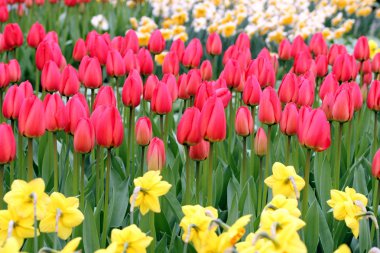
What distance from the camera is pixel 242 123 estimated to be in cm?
261

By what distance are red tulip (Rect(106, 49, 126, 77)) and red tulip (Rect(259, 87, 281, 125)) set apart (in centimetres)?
82

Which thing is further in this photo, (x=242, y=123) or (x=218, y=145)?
(x=218, y=145)

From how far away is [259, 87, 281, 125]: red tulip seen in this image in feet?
8.71

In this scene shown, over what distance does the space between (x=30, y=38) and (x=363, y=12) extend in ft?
16.6

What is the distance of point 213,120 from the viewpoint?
236 cm

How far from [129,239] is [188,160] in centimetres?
69

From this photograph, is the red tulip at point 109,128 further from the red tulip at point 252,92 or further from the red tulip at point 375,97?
the red tulip at point 375,97

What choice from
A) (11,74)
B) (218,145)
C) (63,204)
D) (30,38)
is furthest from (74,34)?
(63,204)

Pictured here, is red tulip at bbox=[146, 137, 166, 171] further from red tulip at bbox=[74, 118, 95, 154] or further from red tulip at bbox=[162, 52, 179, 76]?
red tulip at bbox=[162, 52, 179, 76]

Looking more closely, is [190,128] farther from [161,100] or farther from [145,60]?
[145,60]

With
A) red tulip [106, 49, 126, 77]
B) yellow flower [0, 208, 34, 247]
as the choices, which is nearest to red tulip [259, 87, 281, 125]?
red tulip [106, 49, 126, 77]

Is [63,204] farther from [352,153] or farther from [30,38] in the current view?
[30,38]

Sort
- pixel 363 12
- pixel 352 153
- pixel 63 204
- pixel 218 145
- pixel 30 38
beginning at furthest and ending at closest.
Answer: pixel 363 12 < pixel 30 38 < pixel 352 153 < pixel 218 145 < pixel 63 204

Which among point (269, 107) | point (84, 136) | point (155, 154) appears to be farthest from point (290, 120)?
point (84, 136)
